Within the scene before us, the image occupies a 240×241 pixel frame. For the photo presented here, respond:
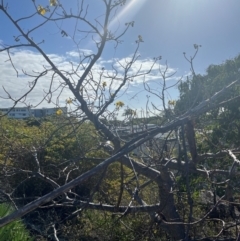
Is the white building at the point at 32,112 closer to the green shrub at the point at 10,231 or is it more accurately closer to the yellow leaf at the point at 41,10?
the yellow leaf at the point at 41,10

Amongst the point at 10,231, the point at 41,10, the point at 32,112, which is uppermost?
the point at 41,10

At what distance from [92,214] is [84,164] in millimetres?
1746

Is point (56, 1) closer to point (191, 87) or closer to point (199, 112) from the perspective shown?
point (199, 112)

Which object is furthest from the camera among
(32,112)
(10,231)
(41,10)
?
(10,231)

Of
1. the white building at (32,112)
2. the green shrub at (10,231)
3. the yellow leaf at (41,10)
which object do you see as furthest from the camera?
the green shrub at (10,231)

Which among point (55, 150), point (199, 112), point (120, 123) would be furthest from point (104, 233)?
point (55, 150)

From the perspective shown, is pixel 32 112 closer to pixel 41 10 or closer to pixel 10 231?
pixel 41 10

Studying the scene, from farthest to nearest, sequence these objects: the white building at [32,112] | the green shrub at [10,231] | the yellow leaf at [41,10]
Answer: the green shrub at [10,231], the white building at [32,112], the yellow leaf at [41,10]

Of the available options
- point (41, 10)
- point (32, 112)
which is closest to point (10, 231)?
point (32, 112)

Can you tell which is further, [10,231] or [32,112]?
[10,231]

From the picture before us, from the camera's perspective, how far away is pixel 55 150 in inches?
319

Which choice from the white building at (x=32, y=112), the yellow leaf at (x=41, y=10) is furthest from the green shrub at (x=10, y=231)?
the yellow leaf at (x=41, y=10)

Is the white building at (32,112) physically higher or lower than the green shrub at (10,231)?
higher

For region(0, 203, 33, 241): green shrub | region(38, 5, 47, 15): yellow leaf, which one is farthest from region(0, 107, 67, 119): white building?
region(0, 203, 33, 241): green shrub
